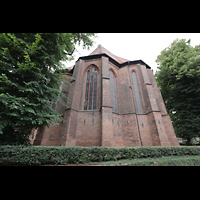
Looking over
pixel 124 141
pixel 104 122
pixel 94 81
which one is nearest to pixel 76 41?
pixel 94 81

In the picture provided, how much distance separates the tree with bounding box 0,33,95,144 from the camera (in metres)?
4.24

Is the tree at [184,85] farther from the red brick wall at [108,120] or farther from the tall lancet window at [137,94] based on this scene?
the tall lancet window at [137,94]

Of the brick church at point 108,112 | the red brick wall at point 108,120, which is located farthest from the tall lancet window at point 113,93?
the red brick wall at point 108,120

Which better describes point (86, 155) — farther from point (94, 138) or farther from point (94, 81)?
point (94, 81)

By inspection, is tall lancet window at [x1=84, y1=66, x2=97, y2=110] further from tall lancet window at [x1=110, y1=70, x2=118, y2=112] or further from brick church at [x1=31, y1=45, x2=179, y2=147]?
tall lancet window at [x1=110, y1=70, x2=118, y2=112]

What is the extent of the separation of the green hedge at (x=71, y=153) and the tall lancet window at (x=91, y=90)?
629 centimetres

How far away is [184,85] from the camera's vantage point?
13.4m

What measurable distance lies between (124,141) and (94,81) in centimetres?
873

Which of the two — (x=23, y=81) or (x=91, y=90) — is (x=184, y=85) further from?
(x=23, y=81)

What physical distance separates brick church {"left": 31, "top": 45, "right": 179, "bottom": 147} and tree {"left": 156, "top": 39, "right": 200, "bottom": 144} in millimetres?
2035

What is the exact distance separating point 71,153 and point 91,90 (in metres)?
8.84

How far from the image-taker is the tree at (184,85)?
1195 cm

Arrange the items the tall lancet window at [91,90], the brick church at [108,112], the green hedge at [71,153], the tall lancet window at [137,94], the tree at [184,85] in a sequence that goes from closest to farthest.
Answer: the green hedge at [71,153] < the brick church at [108,112] < the tree at [184,85] < the tall lancet window at [91,90] < the tall lancet window at [137,94]
